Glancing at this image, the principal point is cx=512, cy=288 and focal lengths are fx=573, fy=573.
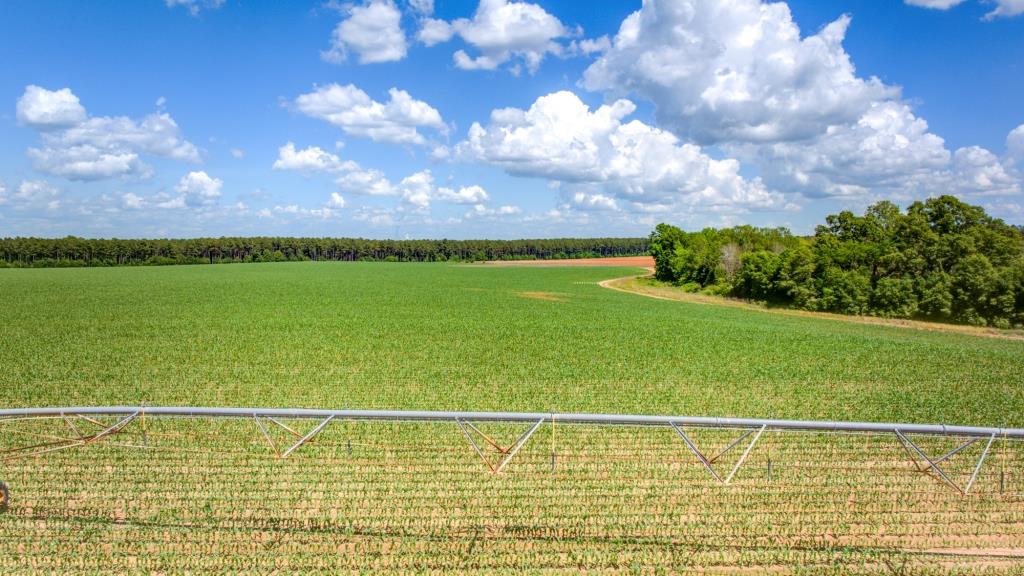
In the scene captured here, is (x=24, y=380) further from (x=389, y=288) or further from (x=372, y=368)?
(x=389, y=288)

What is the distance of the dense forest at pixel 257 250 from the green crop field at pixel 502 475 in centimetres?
11711

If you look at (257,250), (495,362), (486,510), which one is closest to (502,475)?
(486,510)

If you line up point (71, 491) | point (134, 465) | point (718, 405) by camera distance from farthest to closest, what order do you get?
point (718, 405), point (134, 465), point (71, 491)

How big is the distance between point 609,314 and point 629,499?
3199 centimetres

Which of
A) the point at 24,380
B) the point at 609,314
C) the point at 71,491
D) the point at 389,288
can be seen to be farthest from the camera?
the point at 389,288

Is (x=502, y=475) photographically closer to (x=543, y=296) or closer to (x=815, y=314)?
(x=543, y=296)

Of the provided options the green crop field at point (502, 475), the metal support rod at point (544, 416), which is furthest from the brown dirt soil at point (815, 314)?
the metal support rod at point (544, 416)

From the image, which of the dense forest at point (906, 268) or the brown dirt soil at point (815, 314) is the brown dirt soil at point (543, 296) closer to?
the brown dirt soil at point (815, 314)

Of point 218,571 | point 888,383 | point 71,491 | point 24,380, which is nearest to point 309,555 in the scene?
point 218,571

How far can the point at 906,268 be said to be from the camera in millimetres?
49750

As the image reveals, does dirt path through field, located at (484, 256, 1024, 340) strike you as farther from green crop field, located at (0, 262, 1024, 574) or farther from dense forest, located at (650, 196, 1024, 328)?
green crop field, located at (0, 262, 1024, 574)

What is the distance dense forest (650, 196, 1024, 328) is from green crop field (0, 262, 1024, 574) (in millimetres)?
21575

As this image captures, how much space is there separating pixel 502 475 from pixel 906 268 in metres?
52.5

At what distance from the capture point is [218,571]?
7.41 meters
